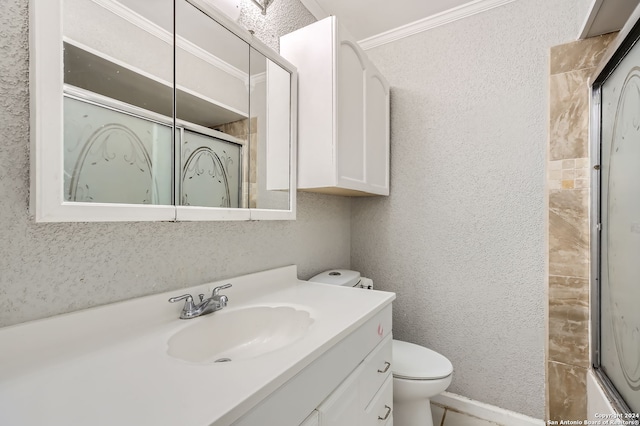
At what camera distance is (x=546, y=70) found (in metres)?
1.49

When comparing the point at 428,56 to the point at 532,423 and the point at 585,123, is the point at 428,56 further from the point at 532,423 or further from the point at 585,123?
the point at 532,423

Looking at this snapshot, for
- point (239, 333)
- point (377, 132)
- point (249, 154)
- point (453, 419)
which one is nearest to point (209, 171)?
point (249, 154)

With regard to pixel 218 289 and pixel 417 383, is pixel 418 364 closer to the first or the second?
pixel 417 383

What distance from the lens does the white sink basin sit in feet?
2.79

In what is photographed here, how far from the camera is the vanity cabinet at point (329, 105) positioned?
1.32 metres

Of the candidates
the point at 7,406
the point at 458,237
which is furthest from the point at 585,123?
the point at 7,406

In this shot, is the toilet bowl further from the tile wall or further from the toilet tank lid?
the tile wall

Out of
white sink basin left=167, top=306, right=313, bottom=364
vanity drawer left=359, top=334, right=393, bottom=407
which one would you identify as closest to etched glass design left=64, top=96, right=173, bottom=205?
A: white sink basin left=167, top=306, right=313, bottom=364

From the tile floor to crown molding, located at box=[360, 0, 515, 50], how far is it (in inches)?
93.7

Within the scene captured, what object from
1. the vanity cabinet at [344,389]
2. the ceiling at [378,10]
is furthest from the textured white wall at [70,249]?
the ceiling at [378,10]

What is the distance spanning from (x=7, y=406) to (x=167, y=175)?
61 cm

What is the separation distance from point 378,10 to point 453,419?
249cm

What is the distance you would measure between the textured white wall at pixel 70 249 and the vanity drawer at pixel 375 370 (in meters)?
0.62

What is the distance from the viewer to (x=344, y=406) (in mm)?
833
